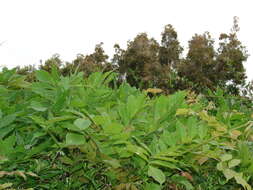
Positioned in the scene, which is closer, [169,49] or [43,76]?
[43,76]

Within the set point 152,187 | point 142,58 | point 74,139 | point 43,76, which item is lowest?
point 152,187

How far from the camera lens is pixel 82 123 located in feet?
5.18

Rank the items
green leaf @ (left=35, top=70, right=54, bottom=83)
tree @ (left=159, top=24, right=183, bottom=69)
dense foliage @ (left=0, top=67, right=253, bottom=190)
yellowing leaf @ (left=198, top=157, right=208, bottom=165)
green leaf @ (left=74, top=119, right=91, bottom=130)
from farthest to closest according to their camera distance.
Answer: tree @ (left=159, top=24, right=183, bottom=69), green leaf @ (left=35, top=70, right=54, bottom=83), yellowing leaf @ (left=198, top=157, right=208, bottom=165), dense foliage @ (left=0, top=67, right=253, bottom=190), green leaf @ (left=74, top=119, right=91, bottom=130)

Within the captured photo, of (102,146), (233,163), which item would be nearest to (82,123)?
(102,146)

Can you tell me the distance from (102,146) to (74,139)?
0.15 m

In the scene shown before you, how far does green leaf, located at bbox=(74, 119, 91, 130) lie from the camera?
5.10 ft

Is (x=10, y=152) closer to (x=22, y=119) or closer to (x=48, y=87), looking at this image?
(x=22, y=119)

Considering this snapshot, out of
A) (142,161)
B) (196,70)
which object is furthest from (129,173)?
(196,70)

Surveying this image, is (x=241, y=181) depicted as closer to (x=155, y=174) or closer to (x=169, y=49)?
(x=155, y=174)

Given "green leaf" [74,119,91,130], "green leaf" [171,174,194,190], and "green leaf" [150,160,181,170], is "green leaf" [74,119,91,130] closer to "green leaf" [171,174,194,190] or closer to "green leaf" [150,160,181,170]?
"green leaf" [150,160,181,170]

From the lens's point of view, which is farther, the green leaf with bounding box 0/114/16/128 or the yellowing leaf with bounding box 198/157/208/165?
the yellowing leaf with bounding box 198/157/208/165

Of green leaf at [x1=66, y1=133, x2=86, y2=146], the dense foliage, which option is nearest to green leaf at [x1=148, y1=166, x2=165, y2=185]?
the dense foliage

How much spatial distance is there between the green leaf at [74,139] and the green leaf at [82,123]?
0.07 meters

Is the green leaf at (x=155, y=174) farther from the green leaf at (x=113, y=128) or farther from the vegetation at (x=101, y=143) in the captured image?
the green leaf at (x=113, y=128)
